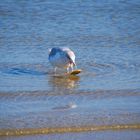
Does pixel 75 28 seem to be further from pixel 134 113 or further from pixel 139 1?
pixel 134 113

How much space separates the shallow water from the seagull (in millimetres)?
198

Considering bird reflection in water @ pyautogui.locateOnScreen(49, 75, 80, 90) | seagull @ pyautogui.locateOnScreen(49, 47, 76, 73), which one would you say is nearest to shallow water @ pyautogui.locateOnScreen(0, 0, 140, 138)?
bird reflection in water @ pyautogui.locateOnScreen(49, 75, 80, 90)

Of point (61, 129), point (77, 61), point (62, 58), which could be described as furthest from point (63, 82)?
point (61, 129)

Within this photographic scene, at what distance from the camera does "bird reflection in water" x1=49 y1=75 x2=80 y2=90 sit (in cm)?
955

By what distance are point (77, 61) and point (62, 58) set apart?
45 cm

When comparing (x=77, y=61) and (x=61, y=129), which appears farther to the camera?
(x=77, y=61)

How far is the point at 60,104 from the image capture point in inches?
327

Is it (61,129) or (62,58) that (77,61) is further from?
(61,129)

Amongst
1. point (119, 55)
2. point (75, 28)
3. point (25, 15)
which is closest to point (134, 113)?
point (119, 55)

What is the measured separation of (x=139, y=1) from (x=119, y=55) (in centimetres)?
454

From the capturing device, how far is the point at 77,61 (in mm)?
11047

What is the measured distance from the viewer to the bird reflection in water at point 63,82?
A: 9.55m

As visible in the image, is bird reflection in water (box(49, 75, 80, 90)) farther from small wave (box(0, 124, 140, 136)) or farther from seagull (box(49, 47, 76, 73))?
small wave (box(0, 124, 140, 136))

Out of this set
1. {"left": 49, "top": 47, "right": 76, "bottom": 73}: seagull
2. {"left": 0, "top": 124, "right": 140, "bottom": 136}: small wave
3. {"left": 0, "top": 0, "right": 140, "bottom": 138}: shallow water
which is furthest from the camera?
{"left": 49, "top": 47, "right": 76, "bottom": 73}: seagull
